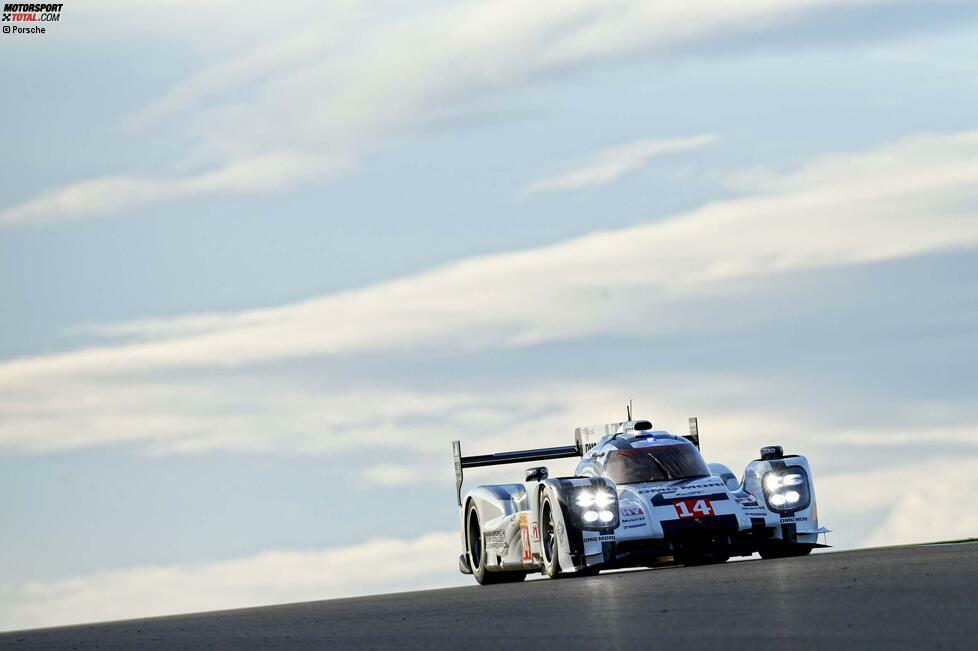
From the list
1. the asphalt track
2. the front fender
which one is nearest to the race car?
the front fender

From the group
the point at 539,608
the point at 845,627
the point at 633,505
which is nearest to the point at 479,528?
the point at 633,505

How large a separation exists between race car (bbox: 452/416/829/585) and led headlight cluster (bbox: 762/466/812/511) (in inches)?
0.5

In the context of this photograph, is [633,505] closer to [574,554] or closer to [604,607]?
[574,554]

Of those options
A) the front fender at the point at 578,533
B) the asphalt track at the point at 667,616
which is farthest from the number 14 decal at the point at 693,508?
the asphalt track at the point at 667,616

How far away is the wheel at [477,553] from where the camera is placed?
20.7 m

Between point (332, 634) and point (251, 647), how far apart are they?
82 cm

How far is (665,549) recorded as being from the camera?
17.8 metres

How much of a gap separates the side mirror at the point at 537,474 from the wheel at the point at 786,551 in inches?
113

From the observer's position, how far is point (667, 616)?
402 inches

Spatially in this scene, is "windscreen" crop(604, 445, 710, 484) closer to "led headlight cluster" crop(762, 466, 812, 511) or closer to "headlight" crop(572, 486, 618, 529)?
"led headlight cluster" crop(762, 466, 812, 511)

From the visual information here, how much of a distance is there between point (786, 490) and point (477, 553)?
175 inches

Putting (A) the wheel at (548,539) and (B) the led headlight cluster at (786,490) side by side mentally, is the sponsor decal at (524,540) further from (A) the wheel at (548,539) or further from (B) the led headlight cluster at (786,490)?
(B) the led headlight cluster at (786,490)

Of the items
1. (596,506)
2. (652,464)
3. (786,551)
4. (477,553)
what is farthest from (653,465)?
(477,553)

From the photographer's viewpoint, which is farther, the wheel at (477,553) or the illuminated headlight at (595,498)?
the wheel at (477,553)
